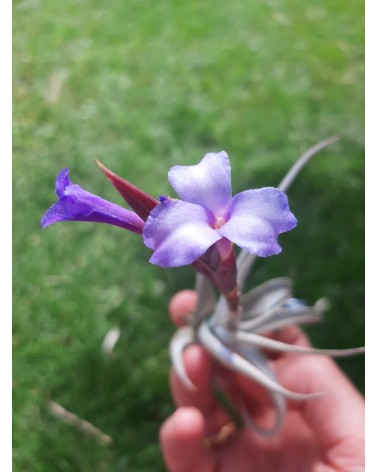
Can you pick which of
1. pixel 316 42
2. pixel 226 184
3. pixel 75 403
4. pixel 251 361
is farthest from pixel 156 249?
pixel 316 42

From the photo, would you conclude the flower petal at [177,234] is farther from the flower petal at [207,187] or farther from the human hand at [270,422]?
the human hand at [270,422]

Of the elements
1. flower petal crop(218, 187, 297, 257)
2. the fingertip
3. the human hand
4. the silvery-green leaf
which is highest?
flower petal crop(218, 187, 297, 257)

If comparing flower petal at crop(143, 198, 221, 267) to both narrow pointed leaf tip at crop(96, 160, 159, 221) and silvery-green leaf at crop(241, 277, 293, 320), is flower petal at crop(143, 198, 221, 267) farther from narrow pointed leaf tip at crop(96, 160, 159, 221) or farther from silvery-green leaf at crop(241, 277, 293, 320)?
silvery-green leaf at crop(241, 277, 293, 320)

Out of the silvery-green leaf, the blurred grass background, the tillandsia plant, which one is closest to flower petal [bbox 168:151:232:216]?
the tillandsia plant

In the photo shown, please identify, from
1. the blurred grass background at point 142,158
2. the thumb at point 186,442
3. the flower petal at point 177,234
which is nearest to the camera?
the flower petal at point 177,234

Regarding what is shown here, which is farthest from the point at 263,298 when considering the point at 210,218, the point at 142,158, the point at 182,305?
the point at 142,158

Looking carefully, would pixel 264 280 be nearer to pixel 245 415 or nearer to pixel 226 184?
pixel 245 415

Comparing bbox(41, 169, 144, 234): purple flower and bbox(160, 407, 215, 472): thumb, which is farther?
bbox(160, 407, 215, 472): thumb

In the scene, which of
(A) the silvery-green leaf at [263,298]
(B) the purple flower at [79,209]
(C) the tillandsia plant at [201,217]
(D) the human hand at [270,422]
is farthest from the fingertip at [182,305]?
(B) the purple flower at [79,209]
